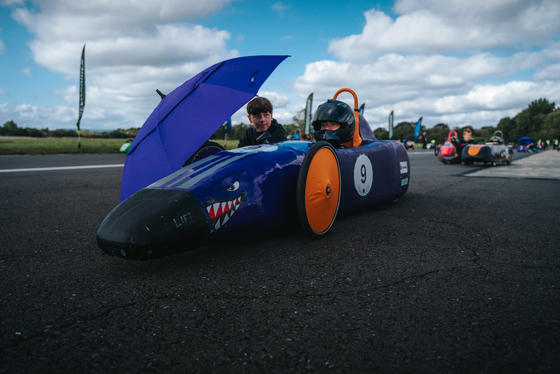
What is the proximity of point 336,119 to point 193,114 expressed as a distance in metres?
1.65

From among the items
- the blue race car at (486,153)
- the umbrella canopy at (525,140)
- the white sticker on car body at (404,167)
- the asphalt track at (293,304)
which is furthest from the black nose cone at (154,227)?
the umbrella canopy at (525,140)

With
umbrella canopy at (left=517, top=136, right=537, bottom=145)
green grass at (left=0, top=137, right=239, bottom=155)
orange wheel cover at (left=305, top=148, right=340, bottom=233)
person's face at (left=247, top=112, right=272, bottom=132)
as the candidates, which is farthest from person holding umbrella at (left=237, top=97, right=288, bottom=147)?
umbrella canopy at (left=517, top=136, right=537, bottom=145)

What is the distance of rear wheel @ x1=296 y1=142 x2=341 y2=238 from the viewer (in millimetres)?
2715

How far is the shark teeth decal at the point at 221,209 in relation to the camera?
2.35m

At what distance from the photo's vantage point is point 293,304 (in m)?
1.83

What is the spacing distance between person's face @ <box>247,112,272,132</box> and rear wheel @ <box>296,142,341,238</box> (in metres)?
1.24

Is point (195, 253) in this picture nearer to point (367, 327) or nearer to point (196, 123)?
point (196, 123)

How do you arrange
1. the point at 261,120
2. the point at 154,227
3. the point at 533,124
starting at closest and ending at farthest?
the point at 154,227
the point at 261,120
the point at 533,124

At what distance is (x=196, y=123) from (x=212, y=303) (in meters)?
1.46

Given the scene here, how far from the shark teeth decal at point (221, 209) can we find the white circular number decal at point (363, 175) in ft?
5.72

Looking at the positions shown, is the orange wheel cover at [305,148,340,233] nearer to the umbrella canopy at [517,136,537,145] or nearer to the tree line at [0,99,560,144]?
the umbrella canopy at [517,136,537,145]

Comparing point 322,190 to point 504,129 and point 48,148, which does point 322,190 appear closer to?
point 48,148

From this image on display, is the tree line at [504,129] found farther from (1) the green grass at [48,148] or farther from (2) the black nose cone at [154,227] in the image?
(2) the black nose cone at [154,227]

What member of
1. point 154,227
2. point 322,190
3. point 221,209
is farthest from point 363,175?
point 154,227
